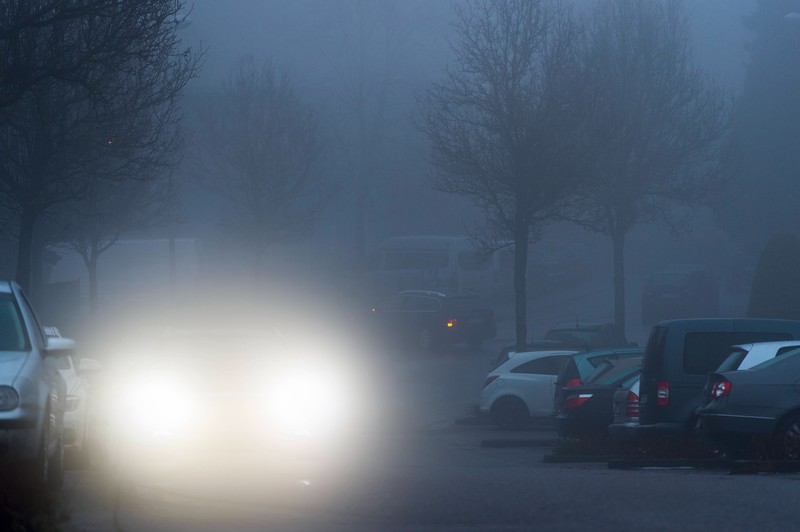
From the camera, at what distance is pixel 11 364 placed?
24.3ft

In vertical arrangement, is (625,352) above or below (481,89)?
below

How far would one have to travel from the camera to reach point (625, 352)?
1728 centimetres

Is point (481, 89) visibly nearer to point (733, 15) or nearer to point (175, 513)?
point (175, 513)

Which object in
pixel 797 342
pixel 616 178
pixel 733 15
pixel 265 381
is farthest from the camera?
pixel 733 15

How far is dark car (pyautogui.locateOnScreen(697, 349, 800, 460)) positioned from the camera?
37.0 feet

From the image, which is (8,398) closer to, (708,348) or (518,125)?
(708,348)

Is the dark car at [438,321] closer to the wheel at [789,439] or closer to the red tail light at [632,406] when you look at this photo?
the red tail light at [632,406]

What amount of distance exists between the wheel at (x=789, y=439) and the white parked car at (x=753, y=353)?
0.73 meters

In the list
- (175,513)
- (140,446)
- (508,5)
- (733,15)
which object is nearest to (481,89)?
(508,5)

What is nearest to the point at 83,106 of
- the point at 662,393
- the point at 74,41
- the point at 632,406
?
the point at 74,41

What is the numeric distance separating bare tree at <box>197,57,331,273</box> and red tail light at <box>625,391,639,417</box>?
26.4 meters

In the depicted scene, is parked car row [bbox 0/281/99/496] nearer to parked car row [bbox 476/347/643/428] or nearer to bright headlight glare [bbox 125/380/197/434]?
bright headlight glare [bbox 125/380/197/434]

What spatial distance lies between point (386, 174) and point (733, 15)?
109ft

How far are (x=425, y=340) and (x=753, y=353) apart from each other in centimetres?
2278
